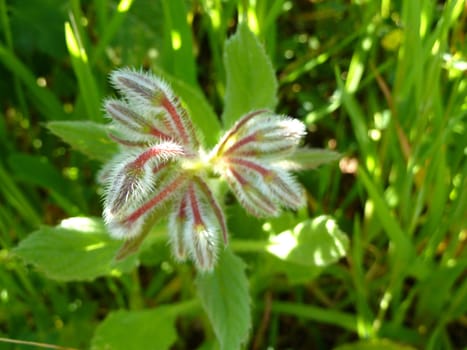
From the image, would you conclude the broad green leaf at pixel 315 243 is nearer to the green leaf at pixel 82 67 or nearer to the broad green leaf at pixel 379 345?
the broad green leaf at pixel 379 345

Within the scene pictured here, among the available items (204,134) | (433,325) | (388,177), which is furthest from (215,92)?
(433,325)

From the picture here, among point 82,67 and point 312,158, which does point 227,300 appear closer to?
point 312,158

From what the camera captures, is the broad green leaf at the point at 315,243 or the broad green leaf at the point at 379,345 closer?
the broad green leaf at the point at 315,243

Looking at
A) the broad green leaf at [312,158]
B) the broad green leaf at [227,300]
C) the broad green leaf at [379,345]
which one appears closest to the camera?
the broad green leaf at [227,300]

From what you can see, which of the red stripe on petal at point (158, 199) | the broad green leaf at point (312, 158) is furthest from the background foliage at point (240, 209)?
the red stripe on petal at point (158, 199)

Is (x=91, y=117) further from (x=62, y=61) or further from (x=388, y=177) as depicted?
(x=388, y=177)

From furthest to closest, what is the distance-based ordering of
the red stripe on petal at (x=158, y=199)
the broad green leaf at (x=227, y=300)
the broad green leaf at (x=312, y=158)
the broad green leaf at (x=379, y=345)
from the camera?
the broad green leaf at (x=379, y=345) < the broad green leaf at (x=312, y=158) < the broad green leaf at (x=227, y=300) < the red stripe on petal at (x=158, y=199)

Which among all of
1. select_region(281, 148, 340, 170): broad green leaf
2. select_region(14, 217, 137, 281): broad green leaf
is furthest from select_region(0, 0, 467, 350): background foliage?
select_region(281, 148, 340, 170): broad green leaf
